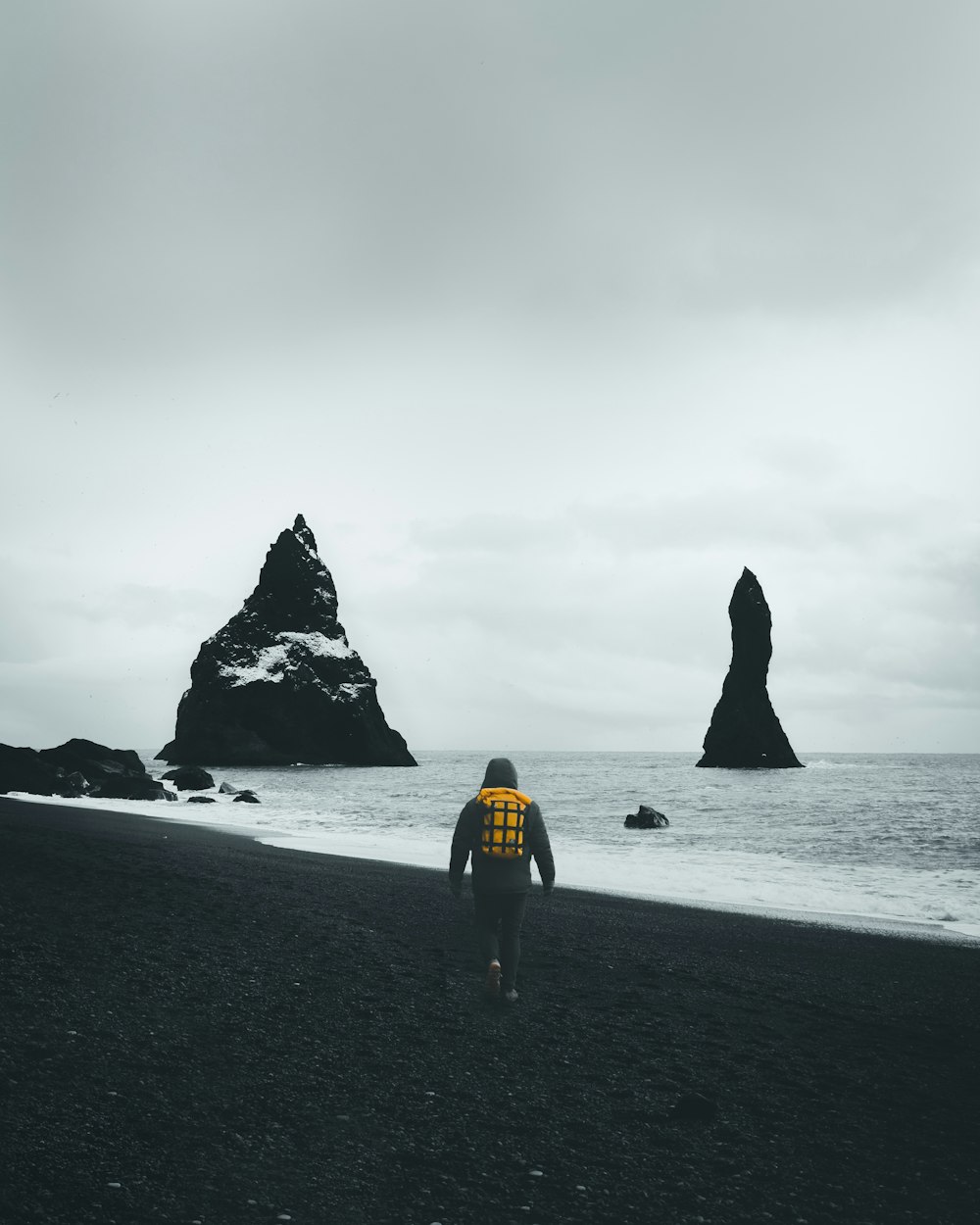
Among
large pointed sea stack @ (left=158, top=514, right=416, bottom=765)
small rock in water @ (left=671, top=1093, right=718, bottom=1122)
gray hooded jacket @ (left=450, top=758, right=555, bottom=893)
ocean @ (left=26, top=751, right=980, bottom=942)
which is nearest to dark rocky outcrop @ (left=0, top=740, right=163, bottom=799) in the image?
ocean @ (left=26, top=751, right=980, bottom=942)

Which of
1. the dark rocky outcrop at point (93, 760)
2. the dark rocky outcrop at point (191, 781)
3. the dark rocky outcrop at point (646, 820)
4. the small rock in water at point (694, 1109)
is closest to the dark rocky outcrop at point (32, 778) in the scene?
the dark rocky outcrop at point (93, 760)

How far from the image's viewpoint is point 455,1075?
16.6ft

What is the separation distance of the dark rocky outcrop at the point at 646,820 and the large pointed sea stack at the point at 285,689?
7876 cm

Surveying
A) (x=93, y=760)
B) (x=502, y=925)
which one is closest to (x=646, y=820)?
(x=502, y=925)


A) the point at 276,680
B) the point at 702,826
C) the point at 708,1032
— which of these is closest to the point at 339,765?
the point at 276,680

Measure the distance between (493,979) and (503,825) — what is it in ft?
4.18

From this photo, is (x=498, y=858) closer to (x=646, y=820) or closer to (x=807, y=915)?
(x=807, y=915)

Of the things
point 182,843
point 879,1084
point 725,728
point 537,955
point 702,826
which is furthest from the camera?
point 725,728

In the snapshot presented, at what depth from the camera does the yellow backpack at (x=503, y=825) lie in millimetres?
7301

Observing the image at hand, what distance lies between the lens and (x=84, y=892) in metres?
10.1

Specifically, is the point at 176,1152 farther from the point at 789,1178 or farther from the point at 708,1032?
the point at 708,1032

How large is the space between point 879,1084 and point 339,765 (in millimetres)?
99438

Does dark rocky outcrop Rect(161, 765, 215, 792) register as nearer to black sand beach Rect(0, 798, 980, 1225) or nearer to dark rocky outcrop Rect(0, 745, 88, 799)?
dark rocky outcrop Rect(0, 745, 88, 799)

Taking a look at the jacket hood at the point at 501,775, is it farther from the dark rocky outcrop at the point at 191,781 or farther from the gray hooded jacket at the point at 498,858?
the dark rocky outcrop at the point at 191,781
